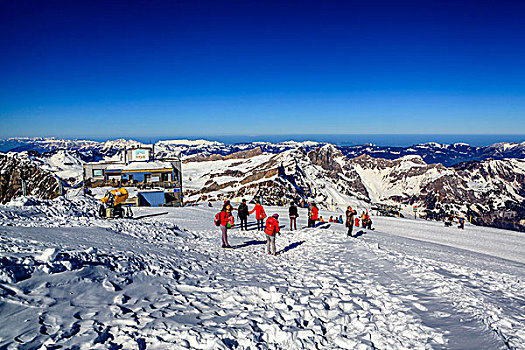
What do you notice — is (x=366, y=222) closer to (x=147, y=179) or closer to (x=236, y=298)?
(x=236, y=298)

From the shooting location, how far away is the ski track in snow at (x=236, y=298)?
5492mm

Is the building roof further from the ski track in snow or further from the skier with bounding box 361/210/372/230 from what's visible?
the ski track in snow

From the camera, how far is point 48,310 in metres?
5.57

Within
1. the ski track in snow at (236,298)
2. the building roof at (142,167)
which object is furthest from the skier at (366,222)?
the building roof at (142,167)

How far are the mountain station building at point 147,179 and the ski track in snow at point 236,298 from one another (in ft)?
104

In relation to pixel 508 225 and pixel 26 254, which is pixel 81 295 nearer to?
pixel 26 254

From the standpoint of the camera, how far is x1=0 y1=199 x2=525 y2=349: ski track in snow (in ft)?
18.0

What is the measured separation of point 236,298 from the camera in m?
7.47

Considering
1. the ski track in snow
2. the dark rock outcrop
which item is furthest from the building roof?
the dark rock outcrop

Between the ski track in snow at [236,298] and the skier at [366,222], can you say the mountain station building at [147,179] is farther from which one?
the ski track in snow at [236,298]

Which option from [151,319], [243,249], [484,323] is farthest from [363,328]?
[243,249]

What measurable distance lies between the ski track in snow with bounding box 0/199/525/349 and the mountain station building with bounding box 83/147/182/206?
3158 cm

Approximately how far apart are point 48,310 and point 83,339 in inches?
44.3

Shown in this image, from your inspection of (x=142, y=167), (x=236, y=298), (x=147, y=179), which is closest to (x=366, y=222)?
(x=236, y=298)
